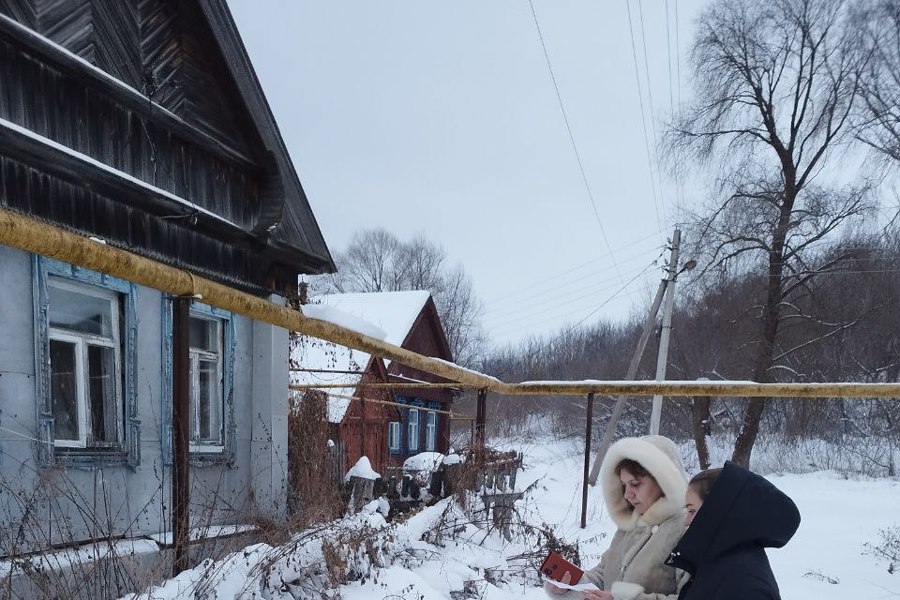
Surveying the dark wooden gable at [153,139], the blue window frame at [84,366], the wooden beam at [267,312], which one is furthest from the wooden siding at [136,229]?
the wooden beam at [267,312]

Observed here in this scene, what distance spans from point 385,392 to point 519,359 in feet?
127

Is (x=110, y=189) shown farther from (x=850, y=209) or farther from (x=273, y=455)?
(x=850, y=209)

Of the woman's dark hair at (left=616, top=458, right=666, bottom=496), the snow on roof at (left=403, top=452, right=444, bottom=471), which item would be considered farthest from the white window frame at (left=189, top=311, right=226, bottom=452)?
the woman's dark hair at (left=616, top=458, right=666, bottom=496)

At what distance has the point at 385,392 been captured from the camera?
12523 millimetres

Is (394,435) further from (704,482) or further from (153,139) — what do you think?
(704,482)

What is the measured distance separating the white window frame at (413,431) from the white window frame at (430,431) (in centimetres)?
57

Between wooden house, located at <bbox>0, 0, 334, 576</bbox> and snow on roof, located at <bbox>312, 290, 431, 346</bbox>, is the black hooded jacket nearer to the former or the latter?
wooden house, located at <bbox>0, 0, 334, 576</bbox>

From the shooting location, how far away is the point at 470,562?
15.5 ft

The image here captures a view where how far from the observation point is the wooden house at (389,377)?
44.0ft

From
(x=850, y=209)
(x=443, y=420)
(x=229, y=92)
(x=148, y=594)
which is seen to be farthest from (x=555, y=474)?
(x=148, y=594)

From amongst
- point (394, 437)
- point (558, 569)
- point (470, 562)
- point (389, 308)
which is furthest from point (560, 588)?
point (389, 308)

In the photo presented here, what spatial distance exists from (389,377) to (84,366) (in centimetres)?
1139

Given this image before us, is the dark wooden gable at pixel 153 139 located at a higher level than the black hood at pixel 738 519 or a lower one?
higher

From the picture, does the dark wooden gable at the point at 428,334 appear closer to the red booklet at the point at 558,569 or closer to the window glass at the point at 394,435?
the window glass at the point at 394,435
